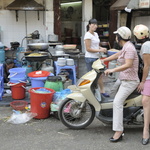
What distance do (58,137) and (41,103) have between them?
0.89 m

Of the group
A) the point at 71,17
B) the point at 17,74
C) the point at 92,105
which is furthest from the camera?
the point at 71,17

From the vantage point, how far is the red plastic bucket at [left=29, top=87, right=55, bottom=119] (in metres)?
4.58

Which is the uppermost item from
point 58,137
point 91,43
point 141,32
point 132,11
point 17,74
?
point 132,11

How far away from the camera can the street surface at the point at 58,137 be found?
144 inches

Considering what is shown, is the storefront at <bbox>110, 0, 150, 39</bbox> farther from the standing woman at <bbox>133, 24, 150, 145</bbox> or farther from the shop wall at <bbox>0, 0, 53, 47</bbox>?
the standing woman at <bbox>133, 24, 150, 145</bbox>

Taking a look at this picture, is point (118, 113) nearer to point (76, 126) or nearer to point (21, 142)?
point (76, 126)

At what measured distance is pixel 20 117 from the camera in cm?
464

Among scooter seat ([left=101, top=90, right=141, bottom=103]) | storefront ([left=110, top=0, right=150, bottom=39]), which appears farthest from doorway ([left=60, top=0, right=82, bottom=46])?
scooter seat ([left=101, top=90, right=141, bottom=103])

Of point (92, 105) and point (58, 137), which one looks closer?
point (58, 137)

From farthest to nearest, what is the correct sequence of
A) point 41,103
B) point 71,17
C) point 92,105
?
point 71,17, point 41,103, point 92,105

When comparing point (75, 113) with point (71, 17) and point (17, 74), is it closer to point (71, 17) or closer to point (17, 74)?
point (17, 74)

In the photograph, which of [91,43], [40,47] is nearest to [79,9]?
[40,47]

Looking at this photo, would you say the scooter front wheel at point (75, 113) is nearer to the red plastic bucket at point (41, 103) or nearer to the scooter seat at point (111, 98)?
the scooter seat at point (111, 98)

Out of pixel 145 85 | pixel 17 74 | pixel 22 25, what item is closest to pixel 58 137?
pixel 145 85
